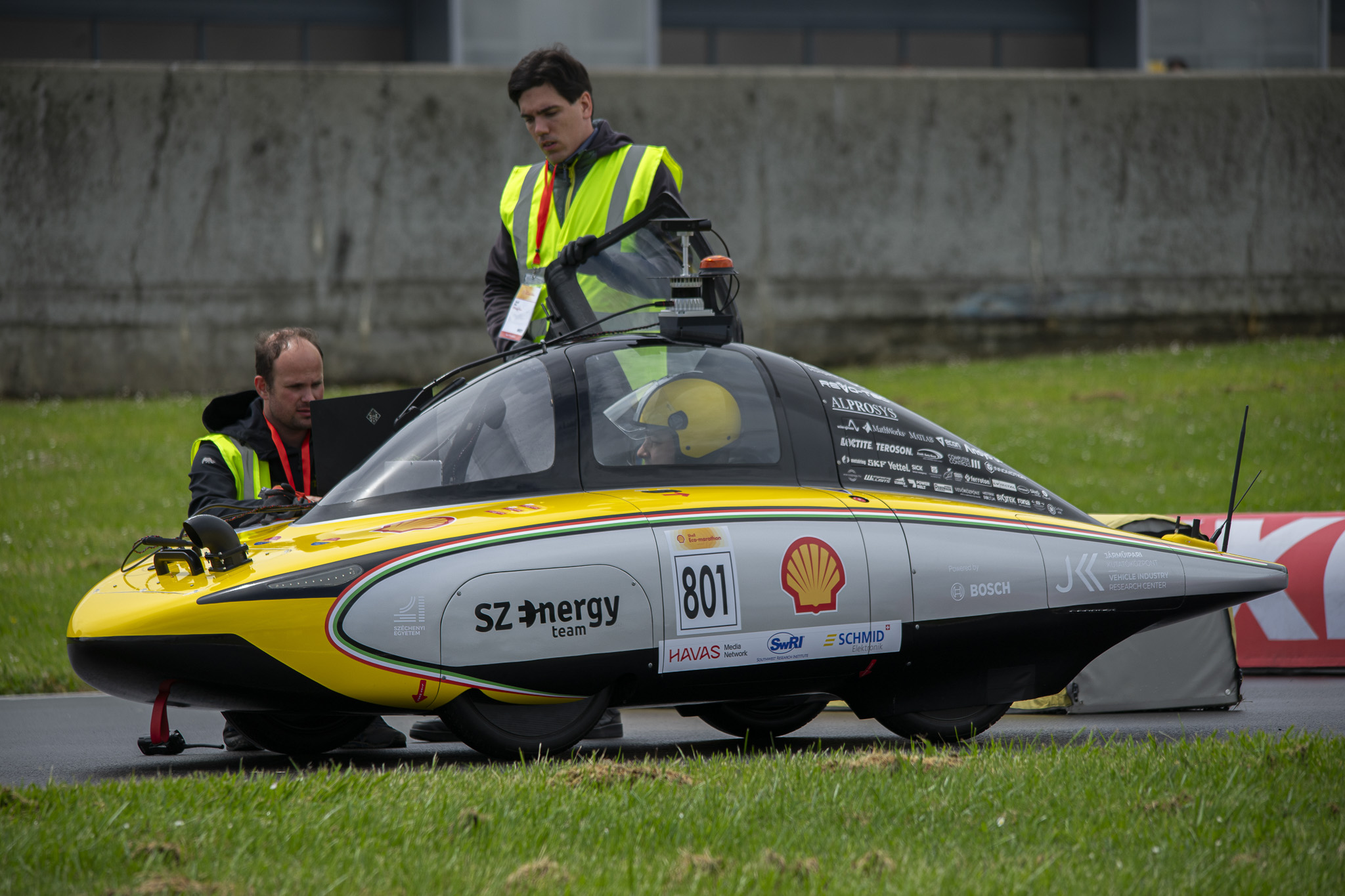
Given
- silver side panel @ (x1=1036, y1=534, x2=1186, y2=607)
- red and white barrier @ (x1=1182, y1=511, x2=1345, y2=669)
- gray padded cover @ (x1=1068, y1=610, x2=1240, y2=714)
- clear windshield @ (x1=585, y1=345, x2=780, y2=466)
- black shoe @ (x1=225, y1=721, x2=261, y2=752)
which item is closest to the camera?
clear windshield @ (x1=585, y1=345, x2=780, y2=466)

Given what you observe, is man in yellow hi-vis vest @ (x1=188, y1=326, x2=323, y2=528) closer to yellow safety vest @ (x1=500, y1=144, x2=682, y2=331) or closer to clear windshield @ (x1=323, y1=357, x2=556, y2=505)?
clear windshield @ (x1=323, y1=357, x2=556, y2=505)

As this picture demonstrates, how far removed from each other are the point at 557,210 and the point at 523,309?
0.46 m

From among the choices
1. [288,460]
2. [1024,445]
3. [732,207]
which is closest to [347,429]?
[288,460]

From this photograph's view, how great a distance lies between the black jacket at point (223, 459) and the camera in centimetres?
563

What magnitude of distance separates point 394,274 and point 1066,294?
8.39 metres

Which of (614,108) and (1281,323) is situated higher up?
(614,108)

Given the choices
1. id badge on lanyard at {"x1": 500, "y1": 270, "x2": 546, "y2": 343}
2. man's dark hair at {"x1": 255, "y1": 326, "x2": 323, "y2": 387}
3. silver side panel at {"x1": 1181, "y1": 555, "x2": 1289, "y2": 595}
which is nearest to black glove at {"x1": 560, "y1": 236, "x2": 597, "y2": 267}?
id badge on lanyard at {"x1": 500, "y1": 270, "x2": 546, "y2": 343}

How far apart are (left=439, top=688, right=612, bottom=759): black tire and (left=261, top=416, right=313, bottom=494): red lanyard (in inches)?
64.1

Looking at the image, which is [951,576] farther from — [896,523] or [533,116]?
[533,116]

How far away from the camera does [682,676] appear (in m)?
4.61

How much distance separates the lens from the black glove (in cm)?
550

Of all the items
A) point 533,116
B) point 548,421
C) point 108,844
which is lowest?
point 108,844

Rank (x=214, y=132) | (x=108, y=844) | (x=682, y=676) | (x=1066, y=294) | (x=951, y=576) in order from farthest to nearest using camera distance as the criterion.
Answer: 1. (x=1066, y=294)
2. (x=214, y=132)
3. (x=951, y=576)
4. (x=682, y=676)
5. (x=108, y=844)

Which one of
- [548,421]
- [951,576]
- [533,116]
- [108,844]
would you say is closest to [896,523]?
[951,576]
